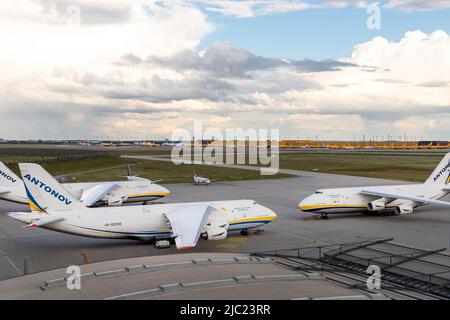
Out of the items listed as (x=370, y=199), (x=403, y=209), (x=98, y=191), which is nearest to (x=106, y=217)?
(x=98, y=191)

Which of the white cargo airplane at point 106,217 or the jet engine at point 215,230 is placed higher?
the white cargo airplane at point 106,217

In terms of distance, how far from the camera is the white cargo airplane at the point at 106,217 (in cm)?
3466

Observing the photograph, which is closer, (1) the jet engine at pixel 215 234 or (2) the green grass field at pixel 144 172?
(1) the jet engine at pixel 215 234

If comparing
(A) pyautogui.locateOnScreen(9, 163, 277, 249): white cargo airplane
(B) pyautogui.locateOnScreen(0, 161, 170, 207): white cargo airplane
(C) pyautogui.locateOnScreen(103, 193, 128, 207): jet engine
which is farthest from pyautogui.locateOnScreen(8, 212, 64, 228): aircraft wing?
(C) pyautogui.locateOnScreen(103, 193, 128, 207): jet engine

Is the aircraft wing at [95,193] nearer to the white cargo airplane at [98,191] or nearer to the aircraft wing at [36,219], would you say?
the white cargo airplane at [98,191]

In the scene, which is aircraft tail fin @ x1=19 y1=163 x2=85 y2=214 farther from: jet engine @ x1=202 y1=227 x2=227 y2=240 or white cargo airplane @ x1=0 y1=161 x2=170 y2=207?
white cargo airplane @ x1=0 y1=161 x2=170 y2=207

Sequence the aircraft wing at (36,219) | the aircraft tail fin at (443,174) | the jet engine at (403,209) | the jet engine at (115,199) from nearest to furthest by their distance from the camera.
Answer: the aircraft wing at (36,219) → the jet engine at (403,209) → the aircraft tail fin at (443,174) → the jet engine at (115,199)

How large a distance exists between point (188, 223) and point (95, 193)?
22640 millimetres

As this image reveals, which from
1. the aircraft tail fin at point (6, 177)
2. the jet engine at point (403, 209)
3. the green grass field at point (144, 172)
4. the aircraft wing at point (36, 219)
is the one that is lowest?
the jet engine at point (403, 209)

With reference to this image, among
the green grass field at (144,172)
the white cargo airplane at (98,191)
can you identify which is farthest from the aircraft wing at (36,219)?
the green grass field at (144,172)

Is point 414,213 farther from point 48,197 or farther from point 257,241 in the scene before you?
point 48,197

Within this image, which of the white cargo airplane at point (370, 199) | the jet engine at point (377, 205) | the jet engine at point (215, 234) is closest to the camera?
the jet engine at point (215, 234)

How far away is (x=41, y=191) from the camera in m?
35.2

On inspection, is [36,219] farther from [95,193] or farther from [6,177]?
[6,177]
